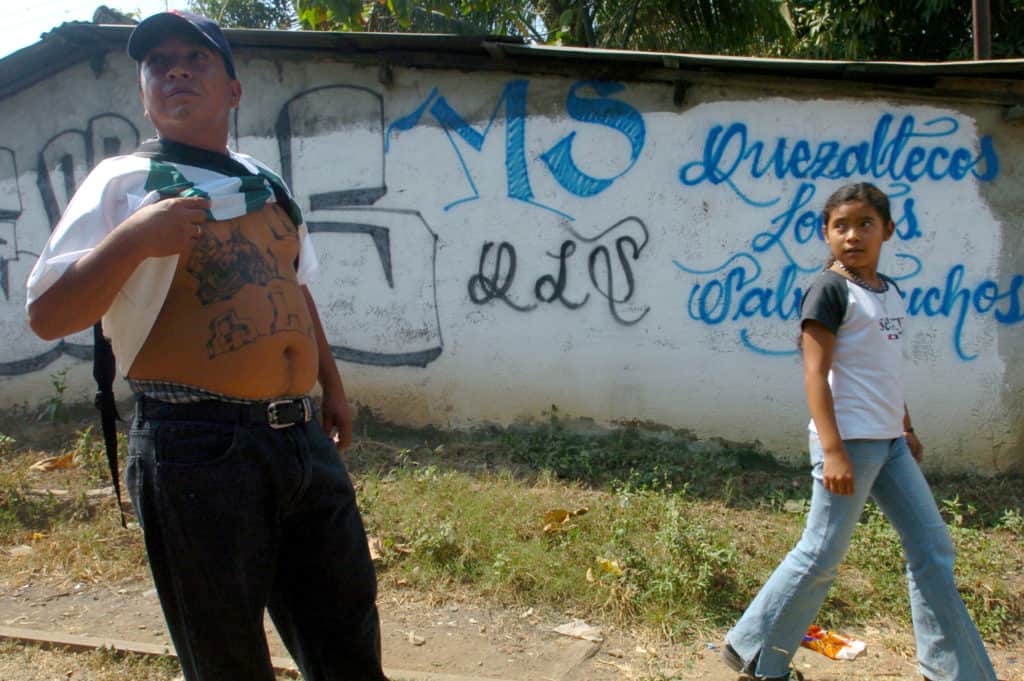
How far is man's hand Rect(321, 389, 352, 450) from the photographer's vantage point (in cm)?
254

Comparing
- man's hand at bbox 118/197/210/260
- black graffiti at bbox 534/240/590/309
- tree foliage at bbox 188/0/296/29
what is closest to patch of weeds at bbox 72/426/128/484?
black graffiti at bbox 534/240/590/309

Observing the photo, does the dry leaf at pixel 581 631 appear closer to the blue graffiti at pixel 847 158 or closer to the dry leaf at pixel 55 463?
the blue graffiti at pixel 847 158

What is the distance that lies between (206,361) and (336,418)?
605 millimetres

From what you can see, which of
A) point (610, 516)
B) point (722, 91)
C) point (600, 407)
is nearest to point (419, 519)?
point (610, 516)

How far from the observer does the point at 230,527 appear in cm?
199

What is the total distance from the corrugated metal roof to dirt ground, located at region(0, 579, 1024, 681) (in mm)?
2923

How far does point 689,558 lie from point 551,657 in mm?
760

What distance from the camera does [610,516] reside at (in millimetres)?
4289

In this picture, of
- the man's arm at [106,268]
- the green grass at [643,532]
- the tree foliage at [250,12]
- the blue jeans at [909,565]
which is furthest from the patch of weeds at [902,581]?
the tree foliage at [250,12]

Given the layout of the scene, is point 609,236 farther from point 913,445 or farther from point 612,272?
point 913,445

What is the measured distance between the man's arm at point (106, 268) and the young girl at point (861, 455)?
72.9 inches

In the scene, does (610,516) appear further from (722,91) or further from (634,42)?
(634,42)

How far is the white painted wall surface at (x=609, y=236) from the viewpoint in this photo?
5.02 metres

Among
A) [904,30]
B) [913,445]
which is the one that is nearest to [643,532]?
[913,445]
